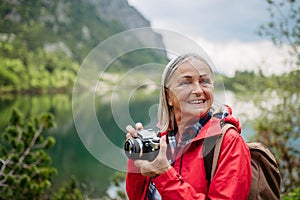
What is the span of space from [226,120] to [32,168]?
222 inches

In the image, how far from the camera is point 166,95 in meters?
1.69

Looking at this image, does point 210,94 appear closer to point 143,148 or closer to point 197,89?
point 197,89

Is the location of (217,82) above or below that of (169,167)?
above

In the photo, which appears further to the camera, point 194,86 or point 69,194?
point 69,194

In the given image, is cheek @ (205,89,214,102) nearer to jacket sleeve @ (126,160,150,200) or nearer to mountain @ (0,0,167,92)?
jacket sleeve @ (126,160,150,200)

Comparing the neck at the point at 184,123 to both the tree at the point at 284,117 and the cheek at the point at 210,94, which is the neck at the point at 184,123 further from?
the tree at the point at 284,117

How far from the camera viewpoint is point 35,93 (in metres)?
67.9

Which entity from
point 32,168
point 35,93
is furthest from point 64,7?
point 32,168

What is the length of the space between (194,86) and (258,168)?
42cm

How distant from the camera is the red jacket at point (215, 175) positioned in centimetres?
143

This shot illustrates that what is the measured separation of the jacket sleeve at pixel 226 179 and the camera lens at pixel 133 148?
0.13 m

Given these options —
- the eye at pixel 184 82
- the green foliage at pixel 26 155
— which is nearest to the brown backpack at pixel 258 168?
the eye at pixel 184 82

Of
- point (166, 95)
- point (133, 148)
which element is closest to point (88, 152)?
point (166, 95)

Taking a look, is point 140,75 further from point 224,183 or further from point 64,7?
point 64,7
